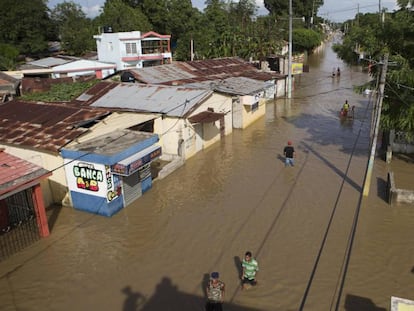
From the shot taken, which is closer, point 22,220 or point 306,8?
point 22,220

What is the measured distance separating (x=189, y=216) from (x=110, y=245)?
10.4 feet

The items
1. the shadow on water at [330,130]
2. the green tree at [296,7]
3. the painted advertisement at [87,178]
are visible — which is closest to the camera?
the painted advertisement at [87,178]

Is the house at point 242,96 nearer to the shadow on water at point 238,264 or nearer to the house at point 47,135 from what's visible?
the house at point 47,135

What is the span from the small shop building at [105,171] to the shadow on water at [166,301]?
15.3ft

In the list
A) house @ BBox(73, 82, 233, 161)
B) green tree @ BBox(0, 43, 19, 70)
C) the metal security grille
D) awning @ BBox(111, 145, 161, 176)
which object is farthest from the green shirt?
green tree @ BBox(0, 43, 19, 70)

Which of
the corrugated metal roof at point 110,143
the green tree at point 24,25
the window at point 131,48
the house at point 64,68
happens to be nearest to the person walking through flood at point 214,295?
the corrugated metal roof at point 110,143

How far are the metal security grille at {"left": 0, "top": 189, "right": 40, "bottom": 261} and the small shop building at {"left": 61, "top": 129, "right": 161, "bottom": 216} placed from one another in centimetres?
174

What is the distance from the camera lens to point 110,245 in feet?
40.5

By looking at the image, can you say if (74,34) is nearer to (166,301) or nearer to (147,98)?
(147,98)

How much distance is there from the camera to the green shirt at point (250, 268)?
9.67 meters

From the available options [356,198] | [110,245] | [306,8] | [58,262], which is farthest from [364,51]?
[306,8]

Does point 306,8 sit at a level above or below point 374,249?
above


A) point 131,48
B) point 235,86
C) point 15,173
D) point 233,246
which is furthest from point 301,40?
point 15,173

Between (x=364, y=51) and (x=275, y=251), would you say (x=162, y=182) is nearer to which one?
(x=275, y=251)
